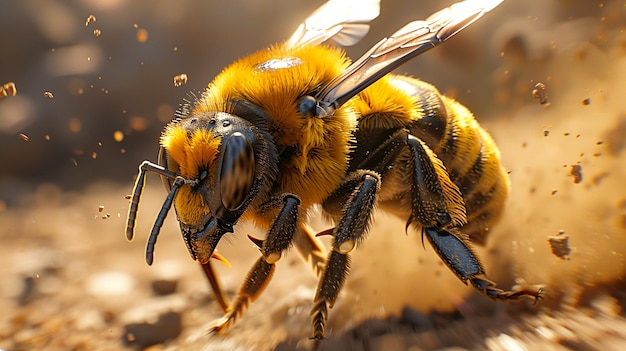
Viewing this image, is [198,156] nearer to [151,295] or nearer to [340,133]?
[340,133]

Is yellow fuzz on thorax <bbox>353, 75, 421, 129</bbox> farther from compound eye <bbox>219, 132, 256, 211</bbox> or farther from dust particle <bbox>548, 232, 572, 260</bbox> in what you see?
dust particle <bbox>548, 232, 572, 260</bbox>

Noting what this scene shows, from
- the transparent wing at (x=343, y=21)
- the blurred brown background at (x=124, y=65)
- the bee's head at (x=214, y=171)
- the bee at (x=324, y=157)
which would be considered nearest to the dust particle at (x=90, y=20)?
the blurred brown background at (x=124, y=65)

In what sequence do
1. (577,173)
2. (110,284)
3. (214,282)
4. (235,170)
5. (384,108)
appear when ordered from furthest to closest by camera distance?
(110,284), (577,173), (214,282), (384,108), (235,170)

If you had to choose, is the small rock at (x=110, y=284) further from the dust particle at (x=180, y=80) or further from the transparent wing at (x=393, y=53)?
the transparent wing at (x=393, y=53)

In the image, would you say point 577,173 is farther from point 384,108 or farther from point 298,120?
point 298,120

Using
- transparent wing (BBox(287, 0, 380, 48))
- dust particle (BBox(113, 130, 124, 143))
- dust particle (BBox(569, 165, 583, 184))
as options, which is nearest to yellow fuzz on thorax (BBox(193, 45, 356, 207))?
transparent wing (BBox(287, 0, 380, 48))

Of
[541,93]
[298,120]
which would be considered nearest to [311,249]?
[298,120]
